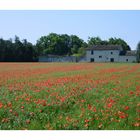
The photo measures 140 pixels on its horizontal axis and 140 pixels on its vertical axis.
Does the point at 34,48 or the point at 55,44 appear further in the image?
the point at 34,48

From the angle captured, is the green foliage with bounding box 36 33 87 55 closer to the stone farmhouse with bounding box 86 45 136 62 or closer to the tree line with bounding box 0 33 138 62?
the tree line with bounding box 0 33 138 62

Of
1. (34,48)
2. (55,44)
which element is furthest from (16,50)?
(55,44)

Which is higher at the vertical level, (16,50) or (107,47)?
(107,47)

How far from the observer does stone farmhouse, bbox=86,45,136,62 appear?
8522 cm

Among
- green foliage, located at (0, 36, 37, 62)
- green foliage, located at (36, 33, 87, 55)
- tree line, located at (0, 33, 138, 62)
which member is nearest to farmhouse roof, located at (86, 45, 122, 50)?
tree line, located at (0, 33, 138, 62)

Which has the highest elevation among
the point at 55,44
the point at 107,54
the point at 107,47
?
the point at 107,47

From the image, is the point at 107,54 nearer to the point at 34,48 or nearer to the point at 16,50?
the point at 34,48

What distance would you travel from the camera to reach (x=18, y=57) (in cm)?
6625

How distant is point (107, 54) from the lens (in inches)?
3383

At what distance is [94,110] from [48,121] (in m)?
1.19

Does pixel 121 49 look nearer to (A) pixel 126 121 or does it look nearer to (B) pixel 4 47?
(B) pixel 4 47
